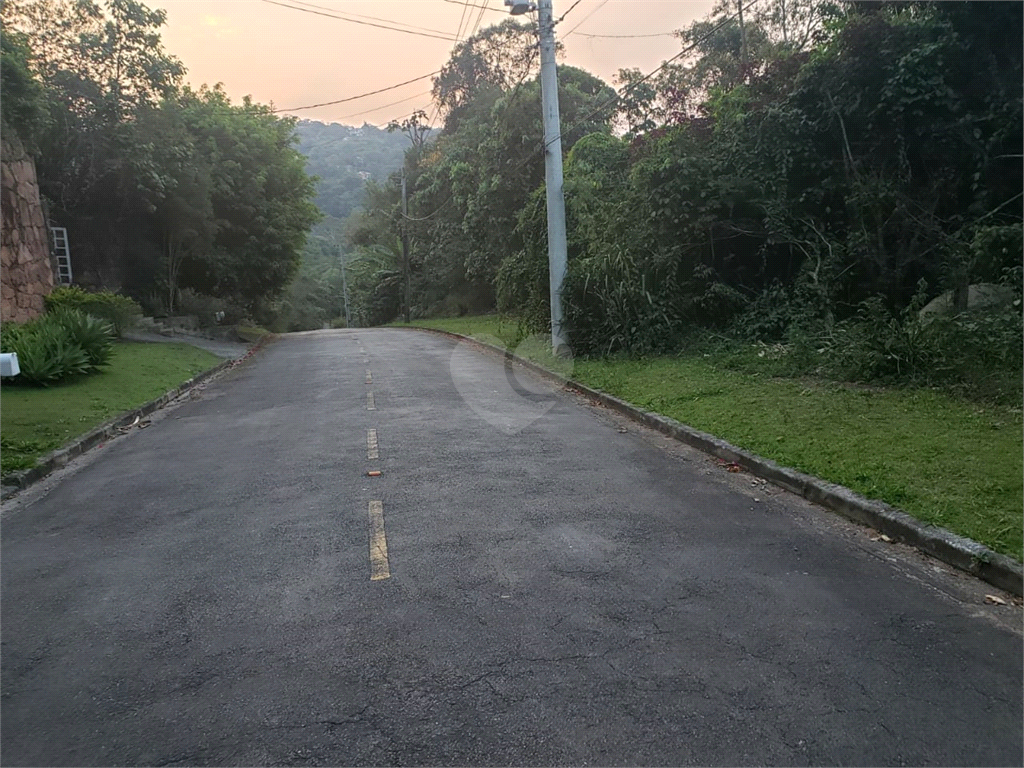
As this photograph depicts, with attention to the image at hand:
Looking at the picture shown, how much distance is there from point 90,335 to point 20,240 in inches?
243

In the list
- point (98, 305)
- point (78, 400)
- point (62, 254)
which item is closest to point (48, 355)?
point (78, 400)

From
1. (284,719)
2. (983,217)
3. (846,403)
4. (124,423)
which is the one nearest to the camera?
(284,719)

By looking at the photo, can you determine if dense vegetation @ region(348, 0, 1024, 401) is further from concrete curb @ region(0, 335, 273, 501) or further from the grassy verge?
concrete curb @ region(0, 335, 273, 501)

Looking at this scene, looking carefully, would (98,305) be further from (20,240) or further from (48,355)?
(48,355)

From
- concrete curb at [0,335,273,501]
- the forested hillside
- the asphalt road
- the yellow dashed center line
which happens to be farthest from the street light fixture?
the forested hillside

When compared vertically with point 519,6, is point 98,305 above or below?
below

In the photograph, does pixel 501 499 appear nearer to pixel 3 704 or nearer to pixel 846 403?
pixel 3 704

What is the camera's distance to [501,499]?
6609 mm

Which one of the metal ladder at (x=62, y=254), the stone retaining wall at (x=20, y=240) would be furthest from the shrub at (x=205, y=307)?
the stone retaining wall at (x=20, y=240)

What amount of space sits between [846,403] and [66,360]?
13.1 meters

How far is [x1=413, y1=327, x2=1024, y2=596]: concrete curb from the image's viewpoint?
4.69 m

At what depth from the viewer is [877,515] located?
225 inches

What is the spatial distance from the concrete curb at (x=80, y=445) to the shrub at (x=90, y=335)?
1723 millimetres

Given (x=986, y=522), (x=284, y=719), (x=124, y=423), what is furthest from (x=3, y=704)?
(x=124, y=423)
